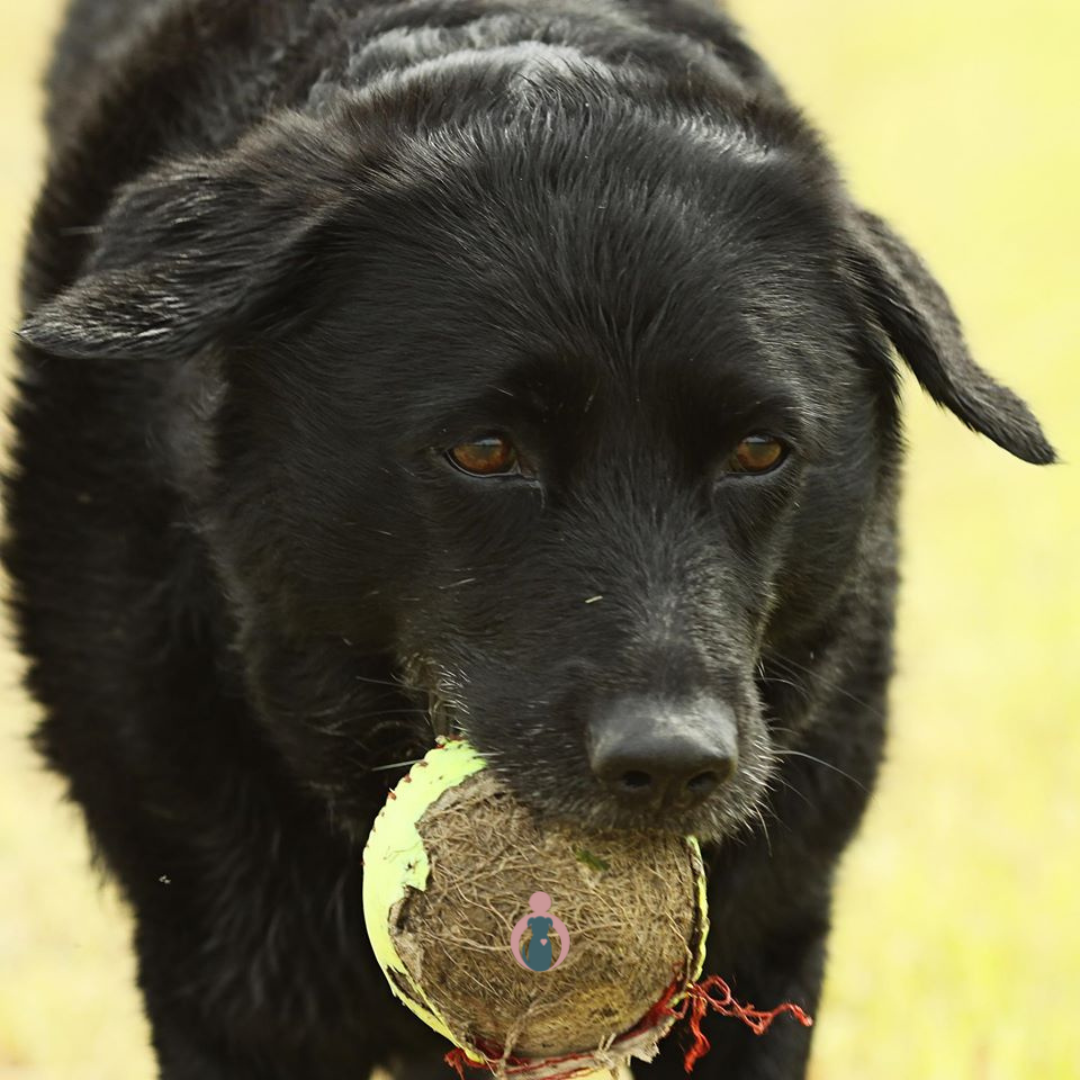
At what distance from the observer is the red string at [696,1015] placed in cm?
294

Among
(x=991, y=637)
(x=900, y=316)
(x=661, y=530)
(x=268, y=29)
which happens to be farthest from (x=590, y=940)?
(x=991, y=637)

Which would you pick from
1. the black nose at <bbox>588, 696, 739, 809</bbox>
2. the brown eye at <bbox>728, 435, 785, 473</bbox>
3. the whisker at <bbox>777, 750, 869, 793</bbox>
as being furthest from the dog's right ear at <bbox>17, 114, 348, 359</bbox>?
the whisker at <bbox>777, 750, 869, 793</bbox>

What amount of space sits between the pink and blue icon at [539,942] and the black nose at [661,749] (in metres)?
0.20

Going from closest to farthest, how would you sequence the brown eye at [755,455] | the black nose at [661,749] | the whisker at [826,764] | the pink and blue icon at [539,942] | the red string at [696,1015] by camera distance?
1. the black nose at [661,749]
2. the pink and blue icon at [539,942]
3. the red string at [696,1015]
4. the brown eye at [755,455]
5. the whisker at [826,764]

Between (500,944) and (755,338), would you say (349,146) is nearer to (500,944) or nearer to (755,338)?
(755,338)

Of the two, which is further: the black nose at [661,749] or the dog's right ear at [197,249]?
the dog's right ear at [197,249]

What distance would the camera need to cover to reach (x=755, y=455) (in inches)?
121

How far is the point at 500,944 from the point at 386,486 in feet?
2.32

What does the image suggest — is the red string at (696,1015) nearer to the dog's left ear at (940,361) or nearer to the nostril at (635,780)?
the nostril at (635,780)

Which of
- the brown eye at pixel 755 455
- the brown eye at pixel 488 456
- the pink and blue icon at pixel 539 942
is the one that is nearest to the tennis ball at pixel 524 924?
the pink and blue icon at pixel 539 942

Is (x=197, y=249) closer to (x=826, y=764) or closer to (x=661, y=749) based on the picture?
(x=661, y=749)

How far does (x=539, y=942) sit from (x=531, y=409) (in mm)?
737

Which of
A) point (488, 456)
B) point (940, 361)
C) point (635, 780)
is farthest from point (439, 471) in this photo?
point (940, 361)

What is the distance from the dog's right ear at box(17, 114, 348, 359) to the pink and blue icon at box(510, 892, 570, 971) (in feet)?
3.09
